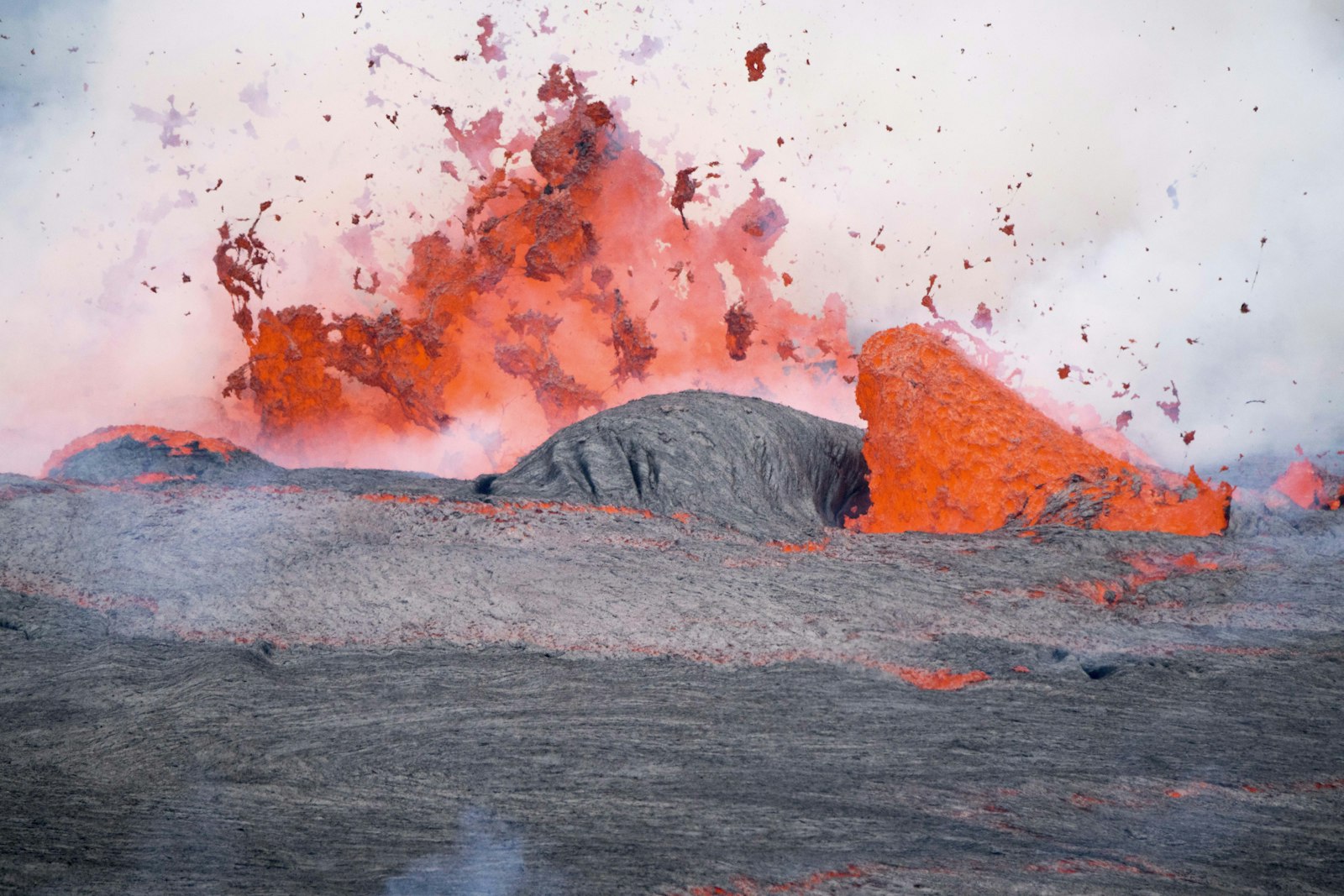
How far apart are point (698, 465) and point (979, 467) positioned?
349 centimetres

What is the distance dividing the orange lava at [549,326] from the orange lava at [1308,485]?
7.09 m

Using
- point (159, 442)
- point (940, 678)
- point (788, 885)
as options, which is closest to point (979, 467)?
point (940, 678)

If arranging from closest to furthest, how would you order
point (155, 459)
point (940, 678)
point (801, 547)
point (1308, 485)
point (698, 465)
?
point (940, 678), point (801, 547), point (698, 465), point (155, 459), point (1308, 485)

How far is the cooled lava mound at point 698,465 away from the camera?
1036 centimetres

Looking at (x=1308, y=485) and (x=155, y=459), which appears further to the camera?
(x=1308, y=485)

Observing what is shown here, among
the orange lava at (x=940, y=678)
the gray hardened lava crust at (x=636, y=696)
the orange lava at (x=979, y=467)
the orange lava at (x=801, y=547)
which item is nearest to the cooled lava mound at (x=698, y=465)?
the gray hardened lava crust at (x=636, y=696)

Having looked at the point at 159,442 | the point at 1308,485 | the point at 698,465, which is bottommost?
the point at 1308,485

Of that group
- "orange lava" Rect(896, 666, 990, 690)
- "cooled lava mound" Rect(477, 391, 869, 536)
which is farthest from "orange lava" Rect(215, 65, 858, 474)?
"orange lava" Rect(896, 666, 990, 690)

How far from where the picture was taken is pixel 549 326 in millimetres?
18641

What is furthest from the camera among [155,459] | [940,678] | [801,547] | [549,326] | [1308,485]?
[549,326]

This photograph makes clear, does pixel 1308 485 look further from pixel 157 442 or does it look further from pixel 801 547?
pixel 157 442

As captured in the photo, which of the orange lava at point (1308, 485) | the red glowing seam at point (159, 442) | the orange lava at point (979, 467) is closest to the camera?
the orange lava at point (979, 467)

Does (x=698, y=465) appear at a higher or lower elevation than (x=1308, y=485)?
higher

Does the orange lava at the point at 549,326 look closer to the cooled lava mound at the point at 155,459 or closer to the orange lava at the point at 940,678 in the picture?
the cooled lava mound at the point at 155,459
